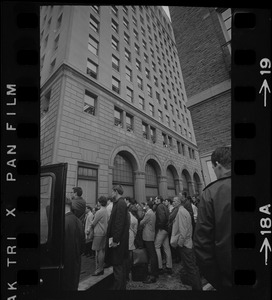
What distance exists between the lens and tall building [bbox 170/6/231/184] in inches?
213

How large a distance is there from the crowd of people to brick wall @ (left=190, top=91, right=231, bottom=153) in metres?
1.97

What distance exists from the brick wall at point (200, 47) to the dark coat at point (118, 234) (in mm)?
5083

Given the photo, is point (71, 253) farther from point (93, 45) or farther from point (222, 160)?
point (93, 45)

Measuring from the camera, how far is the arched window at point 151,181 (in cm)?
1354

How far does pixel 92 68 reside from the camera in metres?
10.9

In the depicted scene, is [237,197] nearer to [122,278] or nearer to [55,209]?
[55,209]

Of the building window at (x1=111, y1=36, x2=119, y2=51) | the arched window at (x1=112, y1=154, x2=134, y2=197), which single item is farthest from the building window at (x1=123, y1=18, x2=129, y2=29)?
the arched window at (x1=112, y1=154, x2=134, y2=197)

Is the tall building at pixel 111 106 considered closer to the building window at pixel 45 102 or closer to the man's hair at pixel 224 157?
the building window at pixel 45 102

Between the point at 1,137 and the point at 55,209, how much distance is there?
112cm

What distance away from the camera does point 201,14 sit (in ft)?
20.9

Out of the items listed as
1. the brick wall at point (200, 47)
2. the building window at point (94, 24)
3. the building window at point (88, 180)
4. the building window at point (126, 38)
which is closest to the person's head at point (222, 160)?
the brick wall at point (200, 47)

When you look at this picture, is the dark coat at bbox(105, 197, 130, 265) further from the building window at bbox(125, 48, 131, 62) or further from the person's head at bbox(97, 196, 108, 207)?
the building window at bbox(125, 48, 131, 62)

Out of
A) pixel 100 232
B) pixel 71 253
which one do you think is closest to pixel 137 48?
pixel 100 232

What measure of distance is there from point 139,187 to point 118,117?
4921 mm
